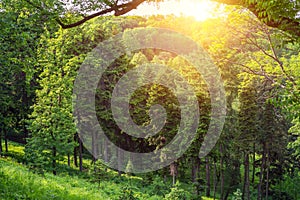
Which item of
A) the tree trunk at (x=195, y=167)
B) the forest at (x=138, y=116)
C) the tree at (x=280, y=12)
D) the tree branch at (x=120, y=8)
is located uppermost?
the tree branch at (x=120, y=8)

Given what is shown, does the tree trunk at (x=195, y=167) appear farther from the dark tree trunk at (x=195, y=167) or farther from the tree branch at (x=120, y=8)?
the tree branch at (x=120, y=8)

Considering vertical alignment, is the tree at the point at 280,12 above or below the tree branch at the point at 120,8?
below

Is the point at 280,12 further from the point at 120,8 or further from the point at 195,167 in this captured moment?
the point at 195,167

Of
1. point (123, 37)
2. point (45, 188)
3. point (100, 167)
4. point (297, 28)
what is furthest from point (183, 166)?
point (297, 28)

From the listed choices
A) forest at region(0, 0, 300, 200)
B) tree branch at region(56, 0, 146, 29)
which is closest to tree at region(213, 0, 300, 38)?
tree branch at region(56, 0, 146, 29)

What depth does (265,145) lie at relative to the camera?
36.0 meters

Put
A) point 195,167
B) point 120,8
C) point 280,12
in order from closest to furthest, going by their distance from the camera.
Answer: point 280,12 → point 120,8 → point 195,167

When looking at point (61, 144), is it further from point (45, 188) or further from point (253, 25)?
point (253, 25)

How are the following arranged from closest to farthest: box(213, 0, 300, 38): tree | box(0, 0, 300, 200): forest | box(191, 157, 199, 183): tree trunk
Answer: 1. box(213, 0, 300, 38): tree
2. box(0, 0, 300, 200): forest
3. box(191, 157, 199, 183): tree trunk

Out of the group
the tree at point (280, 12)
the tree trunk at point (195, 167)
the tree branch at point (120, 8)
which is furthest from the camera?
the tree trunk at point (195, 167)

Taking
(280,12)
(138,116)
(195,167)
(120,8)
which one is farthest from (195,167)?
(280,12)

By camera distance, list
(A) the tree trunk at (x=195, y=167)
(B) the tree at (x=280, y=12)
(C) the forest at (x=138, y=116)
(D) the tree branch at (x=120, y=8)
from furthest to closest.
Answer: (A) the tree trunk at (x=195, y=167)
(C) the forest at (x=138, y=116)
(D) the tree branch at (x=120, y=8)
(B) the tree at (x=280, y=12)

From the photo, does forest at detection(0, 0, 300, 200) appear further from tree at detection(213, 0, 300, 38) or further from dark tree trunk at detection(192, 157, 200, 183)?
tree at detection(213, 0, 300, 38)

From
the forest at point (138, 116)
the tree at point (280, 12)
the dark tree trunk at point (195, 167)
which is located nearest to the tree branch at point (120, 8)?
the tree at point (280, 12)
